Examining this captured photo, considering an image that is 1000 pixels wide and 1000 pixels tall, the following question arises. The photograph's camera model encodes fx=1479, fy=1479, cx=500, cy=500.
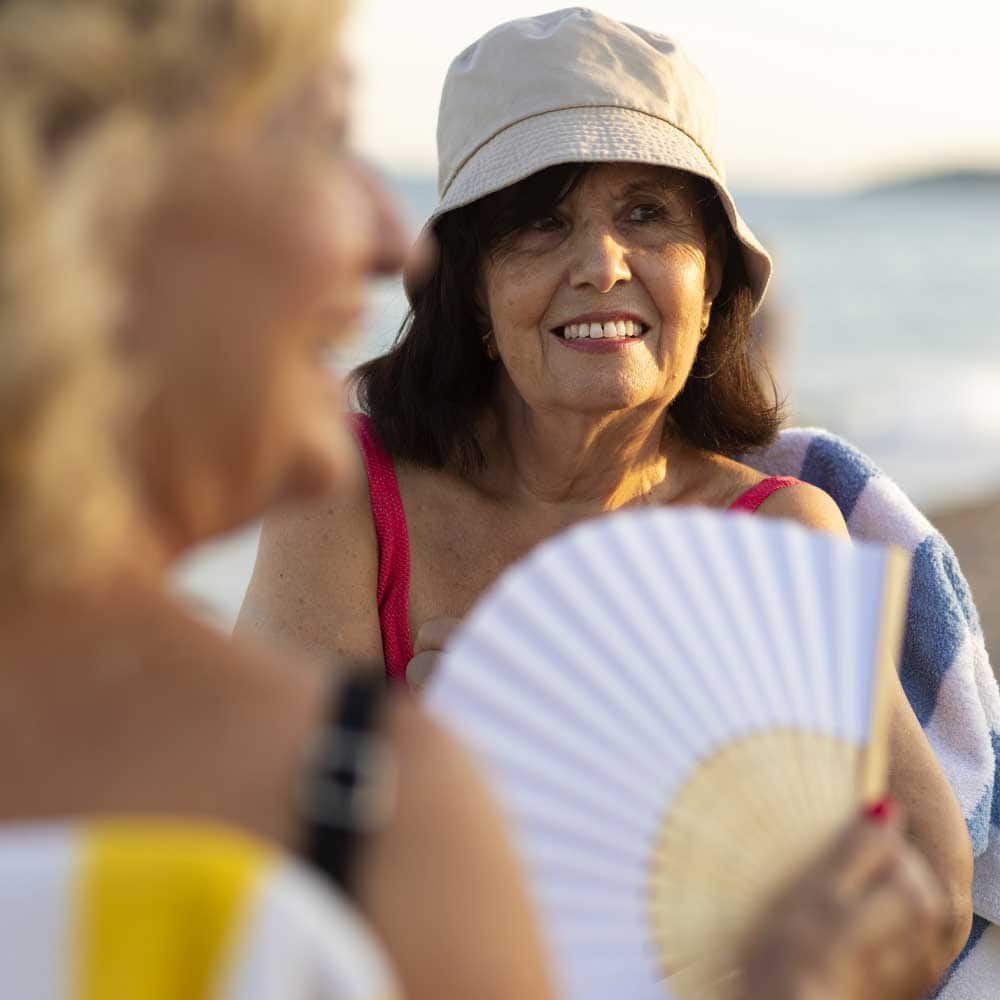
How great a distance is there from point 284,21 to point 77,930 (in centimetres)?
56

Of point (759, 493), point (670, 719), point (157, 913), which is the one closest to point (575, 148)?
point (759, 493)

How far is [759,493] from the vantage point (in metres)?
2.81

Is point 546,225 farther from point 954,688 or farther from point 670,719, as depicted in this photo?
point 670,719

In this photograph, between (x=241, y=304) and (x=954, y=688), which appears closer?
(x=241, y=304)

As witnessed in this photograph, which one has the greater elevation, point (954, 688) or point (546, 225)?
A: point (546, 225)

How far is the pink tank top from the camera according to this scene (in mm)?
2709

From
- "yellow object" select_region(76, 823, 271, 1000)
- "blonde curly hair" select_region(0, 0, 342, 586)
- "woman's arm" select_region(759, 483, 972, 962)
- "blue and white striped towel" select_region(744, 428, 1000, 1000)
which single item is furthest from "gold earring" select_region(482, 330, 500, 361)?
"yellow object" select_region(76, 823, 271, 1000)

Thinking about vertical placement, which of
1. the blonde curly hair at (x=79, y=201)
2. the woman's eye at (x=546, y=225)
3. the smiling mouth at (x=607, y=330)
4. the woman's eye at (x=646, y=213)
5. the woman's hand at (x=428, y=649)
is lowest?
the woman's hand at (x=428, y=649)

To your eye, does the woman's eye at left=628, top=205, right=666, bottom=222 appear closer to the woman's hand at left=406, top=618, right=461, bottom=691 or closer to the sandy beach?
the woman's hand at left=406, top=618, right=461, bottom=691

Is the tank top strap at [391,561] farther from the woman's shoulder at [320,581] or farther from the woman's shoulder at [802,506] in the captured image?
the woman's shoulder at [802,506]

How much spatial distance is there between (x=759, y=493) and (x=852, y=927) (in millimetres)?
1732

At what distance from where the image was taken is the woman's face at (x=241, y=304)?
92 centimetres

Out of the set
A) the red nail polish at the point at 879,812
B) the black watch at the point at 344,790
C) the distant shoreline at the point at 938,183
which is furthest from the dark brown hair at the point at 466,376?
the distant shoreline at the point at 938,183

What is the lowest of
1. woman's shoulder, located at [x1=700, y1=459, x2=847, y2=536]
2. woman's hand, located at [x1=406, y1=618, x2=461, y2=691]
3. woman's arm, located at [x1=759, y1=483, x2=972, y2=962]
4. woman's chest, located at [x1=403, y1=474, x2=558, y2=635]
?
woman's arm, located at [x1=759, y1=483, x2=972, y2=962]
